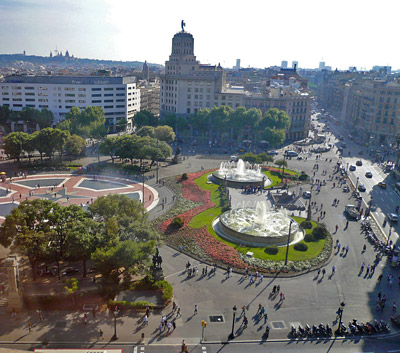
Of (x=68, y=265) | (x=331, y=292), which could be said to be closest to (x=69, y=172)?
(x=68, y=265)

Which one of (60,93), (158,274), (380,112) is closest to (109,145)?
(158,274)

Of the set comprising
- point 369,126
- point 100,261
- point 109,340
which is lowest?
point 109,340

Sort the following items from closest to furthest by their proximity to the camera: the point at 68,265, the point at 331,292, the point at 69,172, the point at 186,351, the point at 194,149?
the point at 186,351
the point at 331,292
the point at 68,265
the point at 69,172
the point at 194,149

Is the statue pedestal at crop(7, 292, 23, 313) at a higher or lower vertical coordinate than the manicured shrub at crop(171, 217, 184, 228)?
lower

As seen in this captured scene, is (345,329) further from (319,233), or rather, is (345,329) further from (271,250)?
(319,233)

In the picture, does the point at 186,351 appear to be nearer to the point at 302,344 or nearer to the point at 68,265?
the point at 302,344

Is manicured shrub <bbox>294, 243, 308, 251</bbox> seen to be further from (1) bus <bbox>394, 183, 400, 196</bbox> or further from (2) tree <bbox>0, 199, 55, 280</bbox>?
(1) bus <bbox>394, 183, 400, 196</bbox>

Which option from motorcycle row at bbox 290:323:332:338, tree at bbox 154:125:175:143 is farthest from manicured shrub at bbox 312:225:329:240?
tree at bbox 154:125:175:143
